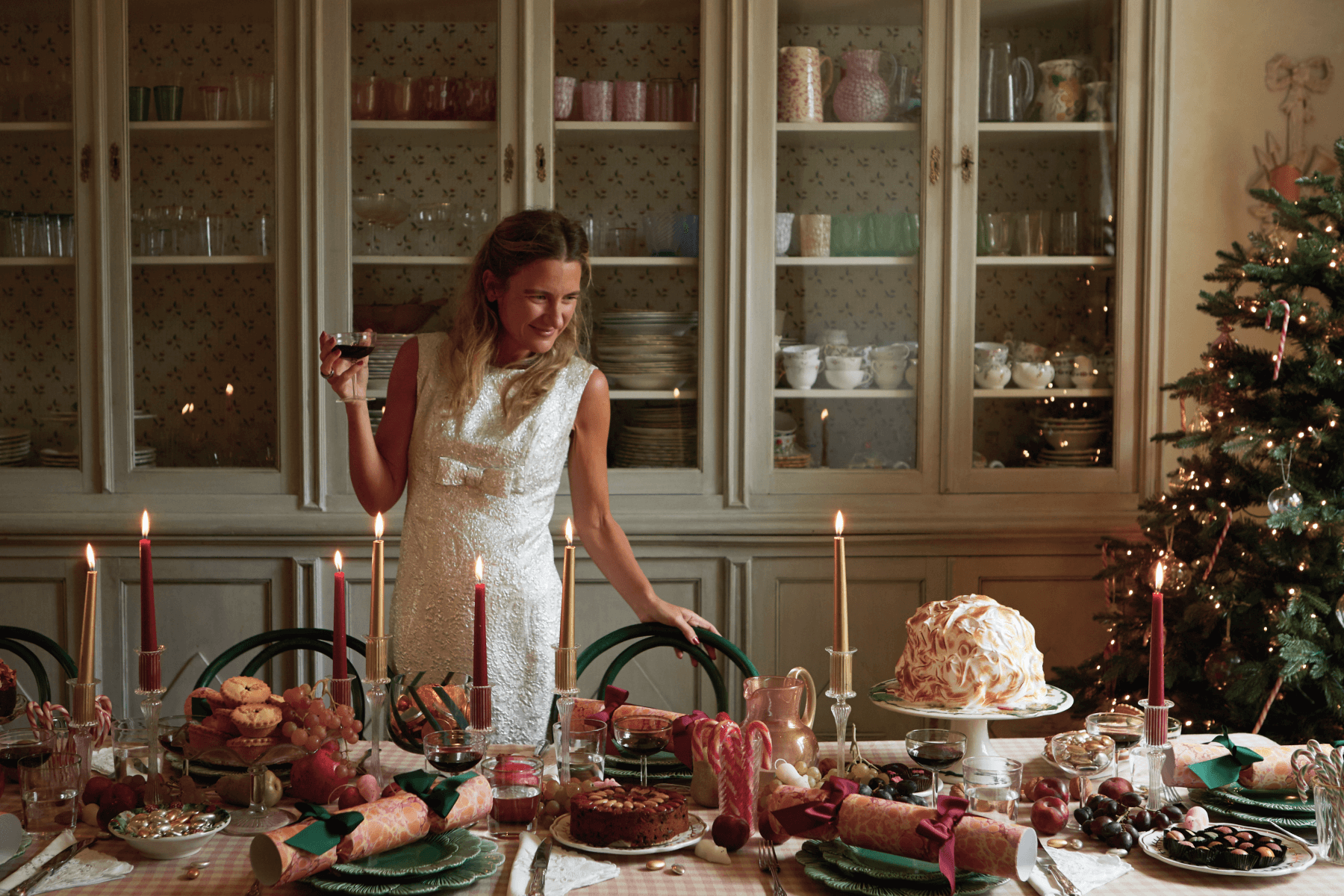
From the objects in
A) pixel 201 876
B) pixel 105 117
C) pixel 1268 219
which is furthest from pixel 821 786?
pixel 105 117

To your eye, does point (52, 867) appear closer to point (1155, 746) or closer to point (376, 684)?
point (376, 684)

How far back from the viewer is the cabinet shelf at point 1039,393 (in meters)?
2.79

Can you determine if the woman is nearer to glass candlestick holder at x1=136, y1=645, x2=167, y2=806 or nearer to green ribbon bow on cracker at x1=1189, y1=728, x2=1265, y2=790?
glass candlestick holder at x1=136, y1=645, x2=167, y2=806

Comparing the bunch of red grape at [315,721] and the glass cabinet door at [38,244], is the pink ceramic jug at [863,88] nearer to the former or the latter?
the glass cabinet door at [38,244]

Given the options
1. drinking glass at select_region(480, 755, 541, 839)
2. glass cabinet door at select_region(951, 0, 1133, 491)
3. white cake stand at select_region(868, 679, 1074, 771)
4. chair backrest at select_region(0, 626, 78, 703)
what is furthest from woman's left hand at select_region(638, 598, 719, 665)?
glass cabinet door at select_region(951, 0, 1133, 491)

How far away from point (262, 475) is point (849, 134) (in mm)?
1678

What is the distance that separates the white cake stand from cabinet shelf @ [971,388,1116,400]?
1490mm

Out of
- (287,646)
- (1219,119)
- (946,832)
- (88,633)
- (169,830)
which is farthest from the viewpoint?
(1219,119)

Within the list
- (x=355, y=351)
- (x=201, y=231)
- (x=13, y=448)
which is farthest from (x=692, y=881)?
(x=13, y=448)

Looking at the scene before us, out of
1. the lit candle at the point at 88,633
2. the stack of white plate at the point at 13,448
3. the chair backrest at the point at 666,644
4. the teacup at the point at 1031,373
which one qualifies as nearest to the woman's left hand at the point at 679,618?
the chair backrest at the point at 666,644

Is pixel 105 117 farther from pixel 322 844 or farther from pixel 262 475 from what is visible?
pixel 322 844

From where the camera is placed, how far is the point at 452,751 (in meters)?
1.17

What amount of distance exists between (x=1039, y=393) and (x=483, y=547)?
4.98 ft

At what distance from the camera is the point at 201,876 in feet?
3.57
